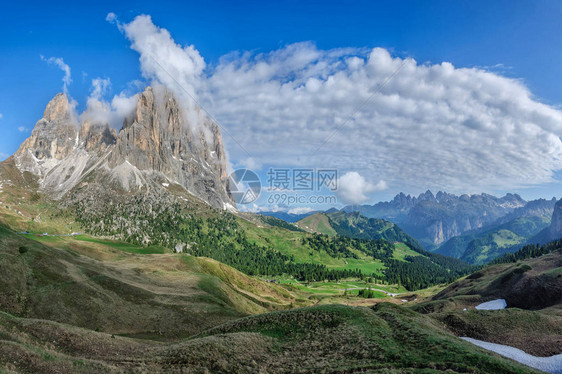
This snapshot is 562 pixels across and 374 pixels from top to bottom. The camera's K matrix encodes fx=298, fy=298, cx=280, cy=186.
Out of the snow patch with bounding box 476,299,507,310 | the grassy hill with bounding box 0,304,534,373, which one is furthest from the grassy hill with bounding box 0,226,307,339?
the snow patch with bounding box 476,299,507,310

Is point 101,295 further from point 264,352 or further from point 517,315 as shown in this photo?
point 517,315

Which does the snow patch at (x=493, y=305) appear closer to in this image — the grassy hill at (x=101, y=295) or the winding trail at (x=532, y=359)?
the winding trail at (x=532, y=359)

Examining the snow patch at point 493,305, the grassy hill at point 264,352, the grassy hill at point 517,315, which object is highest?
the grassy hill at point 264,352

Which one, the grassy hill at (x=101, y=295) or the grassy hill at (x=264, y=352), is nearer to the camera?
the grassy hill at (x=264, y=352)

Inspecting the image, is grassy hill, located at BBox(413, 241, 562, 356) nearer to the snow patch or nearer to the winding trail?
the snow patch

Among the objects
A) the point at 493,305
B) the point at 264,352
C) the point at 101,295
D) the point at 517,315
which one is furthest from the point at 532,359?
the point at 101,295

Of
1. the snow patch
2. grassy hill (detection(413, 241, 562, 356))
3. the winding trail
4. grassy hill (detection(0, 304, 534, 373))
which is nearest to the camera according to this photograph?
grassy hill (detection(0, 304, 534, 373))

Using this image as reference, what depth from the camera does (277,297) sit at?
482 feet

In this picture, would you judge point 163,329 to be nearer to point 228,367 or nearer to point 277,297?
point 228,367

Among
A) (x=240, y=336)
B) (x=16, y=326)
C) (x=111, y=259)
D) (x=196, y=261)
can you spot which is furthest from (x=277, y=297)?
(x=16, y=326)

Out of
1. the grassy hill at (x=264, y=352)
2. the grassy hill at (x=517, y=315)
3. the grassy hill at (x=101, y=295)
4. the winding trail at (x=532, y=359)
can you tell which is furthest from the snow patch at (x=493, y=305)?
the grassy hill at (x=101, y=295)

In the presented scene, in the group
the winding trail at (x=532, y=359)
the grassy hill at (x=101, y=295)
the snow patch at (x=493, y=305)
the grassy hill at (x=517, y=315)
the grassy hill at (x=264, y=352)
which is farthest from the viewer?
the snow patch at (x=493, y=305)

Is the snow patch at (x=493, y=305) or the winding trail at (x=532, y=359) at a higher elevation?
the winding trail at (x=532, y=359)

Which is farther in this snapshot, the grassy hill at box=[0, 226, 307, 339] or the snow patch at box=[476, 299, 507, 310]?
the snow patch at box=[476, 299, 507, 310]
